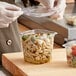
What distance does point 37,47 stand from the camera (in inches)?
40.5

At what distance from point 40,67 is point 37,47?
2.8 inches

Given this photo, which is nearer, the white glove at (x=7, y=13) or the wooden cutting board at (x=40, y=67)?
the wooden cutting board at (x=40, y=67)

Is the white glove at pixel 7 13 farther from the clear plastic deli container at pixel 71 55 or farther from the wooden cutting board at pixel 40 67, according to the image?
the clear plastic deli container at pixel 71 55

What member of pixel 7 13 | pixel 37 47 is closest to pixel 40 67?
pixel 37 47

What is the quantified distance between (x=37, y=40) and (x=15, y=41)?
1.26 feet

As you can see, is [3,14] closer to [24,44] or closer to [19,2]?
[24,44]

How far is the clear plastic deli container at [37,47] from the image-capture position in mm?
1033

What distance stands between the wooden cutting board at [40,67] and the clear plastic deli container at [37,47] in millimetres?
22

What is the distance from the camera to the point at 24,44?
1064 mm

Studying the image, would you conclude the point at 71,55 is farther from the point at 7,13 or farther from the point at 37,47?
the point at 7,13

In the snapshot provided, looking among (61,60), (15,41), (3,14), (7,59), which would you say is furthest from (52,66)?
(15,41)

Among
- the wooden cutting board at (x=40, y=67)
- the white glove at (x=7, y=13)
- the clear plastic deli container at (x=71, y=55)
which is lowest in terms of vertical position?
the wooden cutting board at (x=40, y=67)

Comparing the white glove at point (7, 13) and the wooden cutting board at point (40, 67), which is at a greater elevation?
the white glove at point (7, 13)

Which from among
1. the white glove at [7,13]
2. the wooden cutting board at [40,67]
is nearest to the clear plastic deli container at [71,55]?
the wooden cutting board at [40,67]
